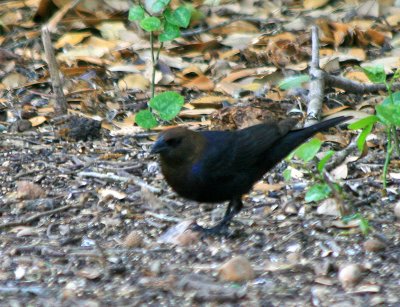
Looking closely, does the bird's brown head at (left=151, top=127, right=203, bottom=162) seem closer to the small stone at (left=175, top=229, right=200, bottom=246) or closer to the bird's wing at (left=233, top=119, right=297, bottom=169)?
the bird's wing at (left=233, top=119, right=297, bottom=169)

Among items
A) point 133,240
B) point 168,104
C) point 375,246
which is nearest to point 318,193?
point 375,246

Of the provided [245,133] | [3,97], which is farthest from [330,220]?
[3,97]

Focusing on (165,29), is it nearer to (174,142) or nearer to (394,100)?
(174,142)

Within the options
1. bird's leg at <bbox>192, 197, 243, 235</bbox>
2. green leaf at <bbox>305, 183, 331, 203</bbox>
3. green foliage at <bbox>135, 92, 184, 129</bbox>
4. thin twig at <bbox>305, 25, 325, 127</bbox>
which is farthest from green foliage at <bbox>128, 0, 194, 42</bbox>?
green leaf at <bbox>305, 183, 331, 203</bbox>

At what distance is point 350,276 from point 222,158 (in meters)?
1.12

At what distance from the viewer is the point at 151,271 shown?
13.7 feet

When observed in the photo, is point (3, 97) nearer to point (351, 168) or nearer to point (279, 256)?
point (351, 168)

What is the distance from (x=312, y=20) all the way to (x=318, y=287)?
4.30 m

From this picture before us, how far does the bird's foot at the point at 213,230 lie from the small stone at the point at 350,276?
2.74 feet

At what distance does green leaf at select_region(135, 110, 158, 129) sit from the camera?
5906 mm

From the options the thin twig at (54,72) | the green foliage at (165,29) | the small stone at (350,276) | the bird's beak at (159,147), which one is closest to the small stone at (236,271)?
the small stone at (350,276)

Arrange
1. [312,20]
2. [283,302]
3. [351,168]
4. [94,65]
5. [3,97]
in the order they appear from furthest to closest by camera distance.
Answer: [312,20] → [94,65] → [3,97] → [351,168] → [283,302]

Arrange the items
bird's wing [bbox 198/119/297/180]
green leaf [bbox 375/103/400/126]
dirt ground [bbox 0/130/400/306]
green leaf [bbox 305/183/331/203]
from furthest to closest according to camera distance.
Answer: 1. bird's wing [bbox 198/119/297/180]
2. green leaf [bbox 305/183/331/203]
3. green leaf [bbox 375/103/400/126]
4. dirt ground [bbox 0/130/400/306]

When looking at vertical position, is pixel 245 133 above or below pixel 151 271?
above
